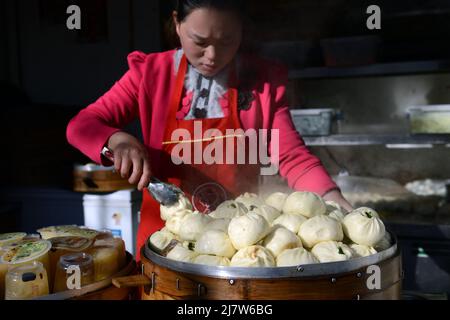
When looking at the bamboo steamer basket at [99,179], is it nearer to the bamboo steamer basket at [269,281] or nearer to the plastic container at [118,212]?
the plastic container at [118,212]

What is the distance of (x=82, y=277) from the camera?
1.21 m

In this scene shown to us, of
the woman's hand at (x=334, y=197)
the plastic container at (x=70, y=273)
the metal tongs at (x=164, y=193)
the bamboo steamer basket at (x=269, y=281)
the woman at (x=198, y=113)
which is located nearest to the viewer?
the bamboo steamer basket at (x=269, y=281)

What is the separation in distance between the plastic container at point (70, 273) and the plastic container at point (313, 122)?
2.52 meters

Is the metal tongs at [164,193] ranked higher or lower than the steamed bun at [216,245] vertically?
higher

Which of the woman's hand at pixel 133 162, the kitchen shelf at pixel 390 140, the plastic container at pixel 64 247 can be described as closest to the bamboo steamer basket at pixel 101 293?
the plastic container at pixel 64 247

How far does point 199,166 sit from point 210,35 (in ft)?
2.04

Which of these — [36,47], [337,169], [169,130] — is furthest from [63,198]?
[337,169]

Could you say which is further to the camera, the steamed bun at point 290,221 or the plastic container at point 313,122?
the plastic container at point 313,122

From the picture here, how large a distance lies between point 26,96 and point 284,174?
9.85ft

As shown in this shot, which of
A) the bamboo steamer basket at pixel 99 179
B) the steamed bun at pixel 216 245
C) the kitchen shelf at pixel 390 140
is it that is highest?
the kitchen shelf at pixel 390 140

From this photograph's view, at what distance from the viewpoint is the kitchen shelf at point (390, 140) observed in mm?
3217

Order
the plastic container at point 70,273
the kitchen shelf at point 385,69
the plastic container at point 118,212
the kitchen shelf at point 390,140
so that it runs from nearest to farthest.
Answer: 1. the plastic container at point 70,273
2. the kitchen shelf at point 390,140
3. the kitchen shelf at point 385,69
4. the plastic container at point 118,212

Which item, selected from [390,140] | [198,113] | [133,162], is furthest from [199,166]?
[390,140]
